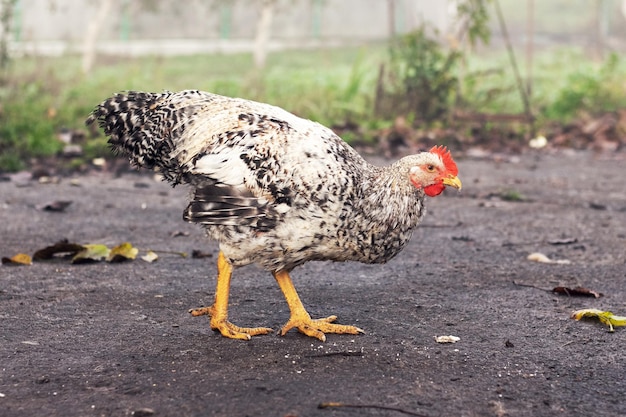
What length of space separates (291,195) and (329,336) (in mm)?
698

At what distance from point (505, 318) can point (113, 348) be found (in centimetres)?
189

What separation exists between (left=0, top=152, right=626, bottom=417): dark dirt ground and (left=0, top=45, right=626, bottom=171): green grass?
371 centimetres

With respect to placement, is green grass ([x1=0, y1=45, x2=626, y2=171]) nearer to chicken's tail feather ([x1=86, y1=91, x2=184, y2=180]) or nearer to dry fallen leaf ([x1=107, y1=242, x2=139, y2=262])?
dry fallen leaf ([x1=107, y1=242, x2=139, y2=262])

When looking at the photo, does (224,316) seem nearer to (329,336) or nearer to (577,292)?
(329,336)

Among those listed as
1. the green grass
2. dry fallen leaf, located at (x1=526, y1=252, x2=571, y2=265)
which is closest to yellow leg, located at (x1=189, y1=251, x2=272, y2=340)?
dry fallen leaf, located at (x1=526, y1=252, x2=571, y2=265)

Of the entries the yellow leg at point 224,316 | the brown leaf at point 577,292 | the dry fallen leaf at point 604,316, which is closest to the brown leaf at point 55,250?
the yellow leg at point 224,316

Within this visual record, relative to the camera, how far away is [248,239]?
12.6 feet

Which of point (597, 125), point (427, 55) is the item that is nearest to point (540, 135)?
point (597, 125)

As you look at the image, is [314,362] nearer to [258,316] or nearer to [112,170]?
[258,316]

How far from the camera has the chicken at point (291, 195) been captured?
3773 millimetres

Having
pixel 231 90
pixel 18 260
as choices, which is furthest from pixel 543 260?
pixel 231 90

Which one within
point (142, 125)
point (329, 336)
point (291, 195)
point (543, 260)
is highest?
point (142, 125)

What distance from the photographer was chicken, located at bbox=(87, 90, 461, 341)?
377 centimetres

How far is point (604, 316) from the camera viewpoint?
13.6 ft
